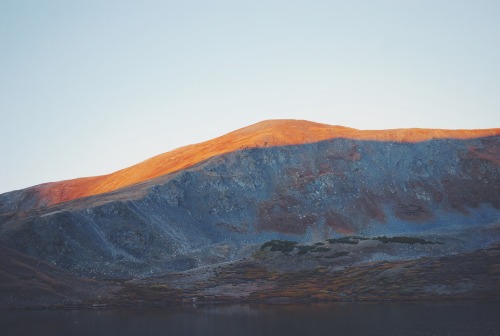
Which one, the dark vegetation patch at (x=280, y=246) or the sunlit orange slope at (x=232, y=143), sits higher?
the sunlit orange slope at (x=232, y=143)

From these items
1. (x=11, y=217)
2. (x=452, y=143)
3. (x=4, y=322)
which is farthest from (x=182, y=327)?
(x=452, y=143)

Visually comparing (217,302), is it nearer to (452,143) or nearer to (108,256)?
(108,256)

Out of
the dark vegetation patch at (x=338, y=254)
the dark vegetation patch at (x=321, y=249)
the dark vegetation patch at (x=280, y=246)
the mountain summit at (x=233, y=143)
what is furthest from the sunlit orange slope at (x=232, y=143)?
the dark vegetation patch at (x=338, y=254)

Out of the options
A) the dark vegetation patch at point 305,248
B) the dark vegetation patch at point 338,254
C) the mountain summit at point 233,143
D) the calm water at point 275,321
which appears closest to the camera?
the calm water at point 275,321

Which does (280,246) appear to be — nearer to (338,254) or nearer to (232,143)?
(338,254)

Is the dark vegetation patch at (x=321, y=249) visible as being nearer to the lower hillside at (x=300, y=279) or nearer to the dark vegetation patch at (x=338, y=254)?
the lower hillside at (x=300, y=279)

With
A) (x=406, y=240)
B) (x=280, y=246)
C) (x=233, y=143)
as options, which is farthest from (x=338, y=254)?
(x=233, y=143)

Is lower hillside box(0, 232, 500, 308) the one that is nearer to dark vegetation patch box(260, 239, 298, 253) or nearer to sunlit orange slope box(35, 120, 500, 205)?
dark vegetation patch box(260, 239, 298, 253)
